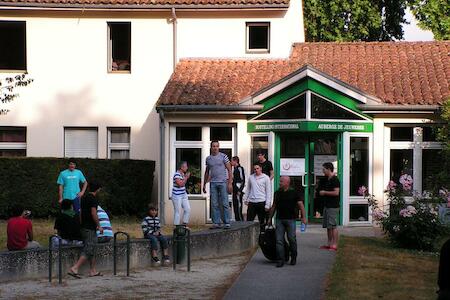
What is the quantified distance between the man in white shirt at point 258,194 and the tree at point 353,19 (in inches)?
866

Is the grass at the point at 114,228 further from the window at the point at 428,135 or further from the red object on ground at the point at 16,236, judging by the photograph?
the window at the point at 428,135

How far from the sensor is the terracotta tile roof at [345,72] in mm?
22859

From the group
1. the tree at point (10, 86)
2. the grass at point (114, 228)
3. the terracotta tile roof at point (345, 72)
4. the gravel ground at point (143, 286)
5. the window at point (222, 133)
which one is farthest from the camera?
the window at point (222, 133)

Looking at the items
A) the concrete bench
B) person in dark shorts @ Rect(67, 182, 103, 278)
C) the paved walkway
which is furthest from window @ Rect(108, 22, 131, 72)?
person in dark shorts @ Rect(67, 182, 103, 278)

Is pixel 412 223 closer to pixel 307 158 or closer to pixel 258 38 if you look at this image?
pixel 307 158

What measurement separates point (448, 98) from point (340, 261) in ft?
25.8

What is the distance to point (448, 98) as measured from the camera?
21.7m

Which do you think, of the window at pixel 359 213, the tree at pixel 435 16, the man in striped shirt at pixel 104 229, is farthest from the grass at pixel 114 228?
the tree at pixel 435 16

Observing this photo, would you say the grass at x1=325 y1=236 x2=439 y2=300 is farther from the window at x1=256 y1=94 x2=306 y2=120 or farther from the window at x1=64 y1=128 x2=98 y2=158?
the window at x1=64 y1=128 x2=98 y2=158

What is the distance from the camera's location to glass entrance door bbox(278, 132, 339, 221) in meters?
22.3

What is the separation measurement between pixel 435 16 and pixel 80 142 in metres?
17.7

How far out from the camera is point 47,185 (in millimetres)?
23953

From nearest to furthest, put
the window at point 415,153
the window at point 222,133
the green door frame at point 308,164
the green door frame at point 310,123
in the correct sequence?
the green door frame at point 310,123 < the green door frame at point 308,164 < the window at point 415,153 < the window at point 222,133

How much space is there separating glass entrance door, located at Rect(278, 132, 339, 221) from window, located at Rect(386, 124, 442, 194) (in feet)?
5.24
